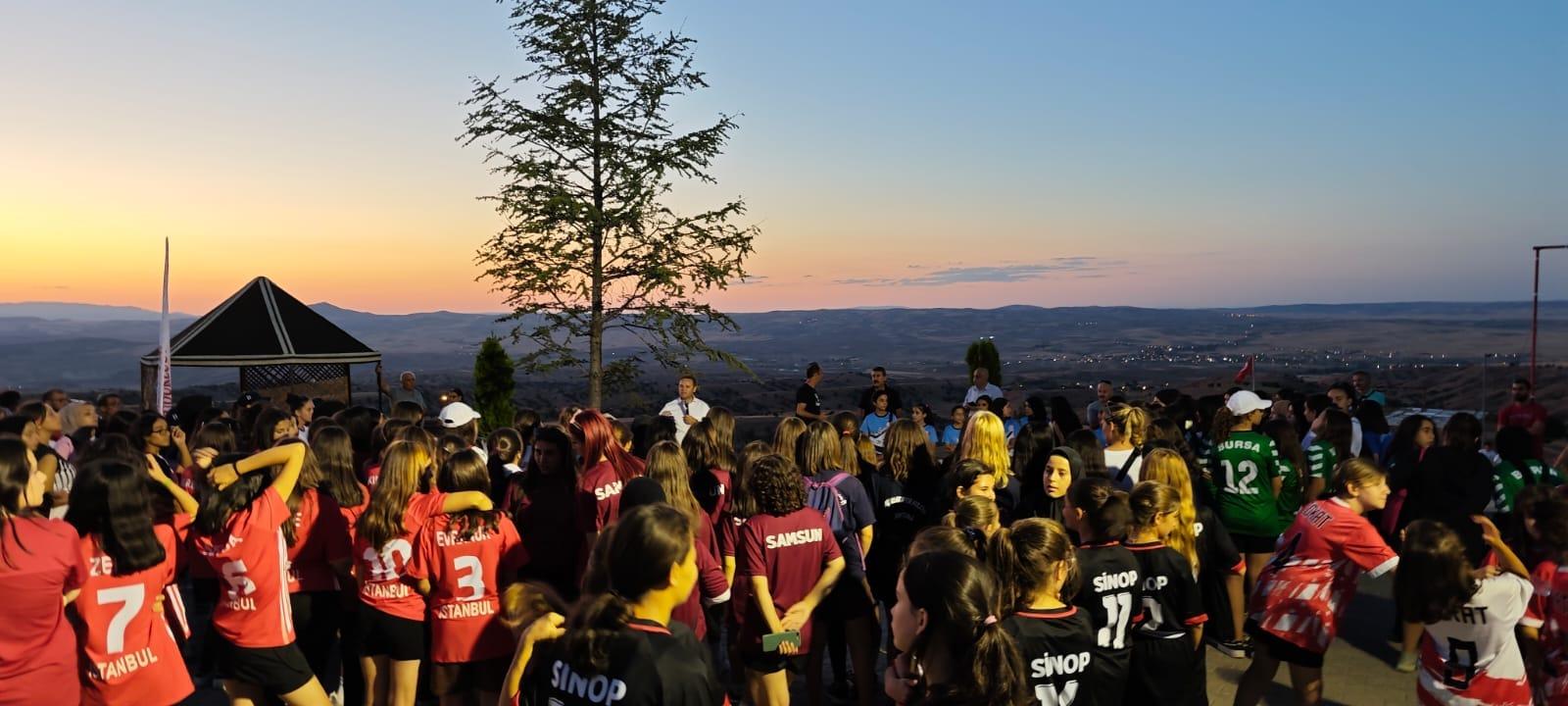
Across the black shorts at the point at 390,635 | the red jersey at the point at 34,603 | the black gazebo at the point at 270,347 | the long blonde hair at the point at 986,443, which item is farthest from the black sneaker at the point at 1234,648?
the black gazebo at the point at 270,347

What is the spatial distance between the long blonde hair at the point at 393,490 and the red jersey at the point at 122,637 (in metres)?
0.85

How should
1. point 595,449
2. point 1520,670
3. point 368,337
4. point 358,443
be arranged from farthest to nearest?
point 368,337
point 358,443
point 595,449
point 1520,670

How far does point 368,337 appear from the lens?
169m

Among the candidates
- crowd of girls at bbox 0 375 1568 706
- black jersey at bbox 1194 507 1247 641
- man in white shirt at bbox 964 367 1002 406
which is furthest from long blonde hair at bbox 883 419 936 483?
man in white shirt at bbox 964 367 1002 406

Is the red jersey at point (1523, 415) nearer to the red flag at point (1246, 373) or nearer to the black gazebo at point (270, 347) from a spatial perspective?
the red flag at point (1246, 373)

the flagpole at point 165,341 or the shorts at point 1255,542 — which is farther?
the flagpole at point 165,341

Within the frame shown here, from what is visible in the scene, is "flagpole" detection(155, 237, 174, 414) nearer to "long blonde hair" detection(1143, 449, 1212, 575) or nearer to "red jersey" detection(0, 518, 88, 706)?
"red jersey" detection(0, 518, 88, 706)

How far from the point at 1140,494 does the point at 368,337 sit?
594 ft

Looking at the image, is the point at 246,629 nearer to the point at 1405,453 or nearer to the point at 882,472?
the point at 882,472

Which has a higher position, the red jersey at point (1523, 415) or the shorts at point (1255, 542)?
the red jersey at point (1523, 415)

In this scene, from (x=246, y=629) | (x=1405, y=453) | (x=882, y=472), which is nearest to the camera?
(x=246, y=629)

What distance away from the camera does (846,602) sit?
5203 millimetres

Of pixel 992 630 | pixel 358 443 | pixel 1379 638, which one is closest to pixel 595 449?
pixel 358 443

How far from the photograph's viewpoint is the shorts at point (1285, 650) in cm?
478
